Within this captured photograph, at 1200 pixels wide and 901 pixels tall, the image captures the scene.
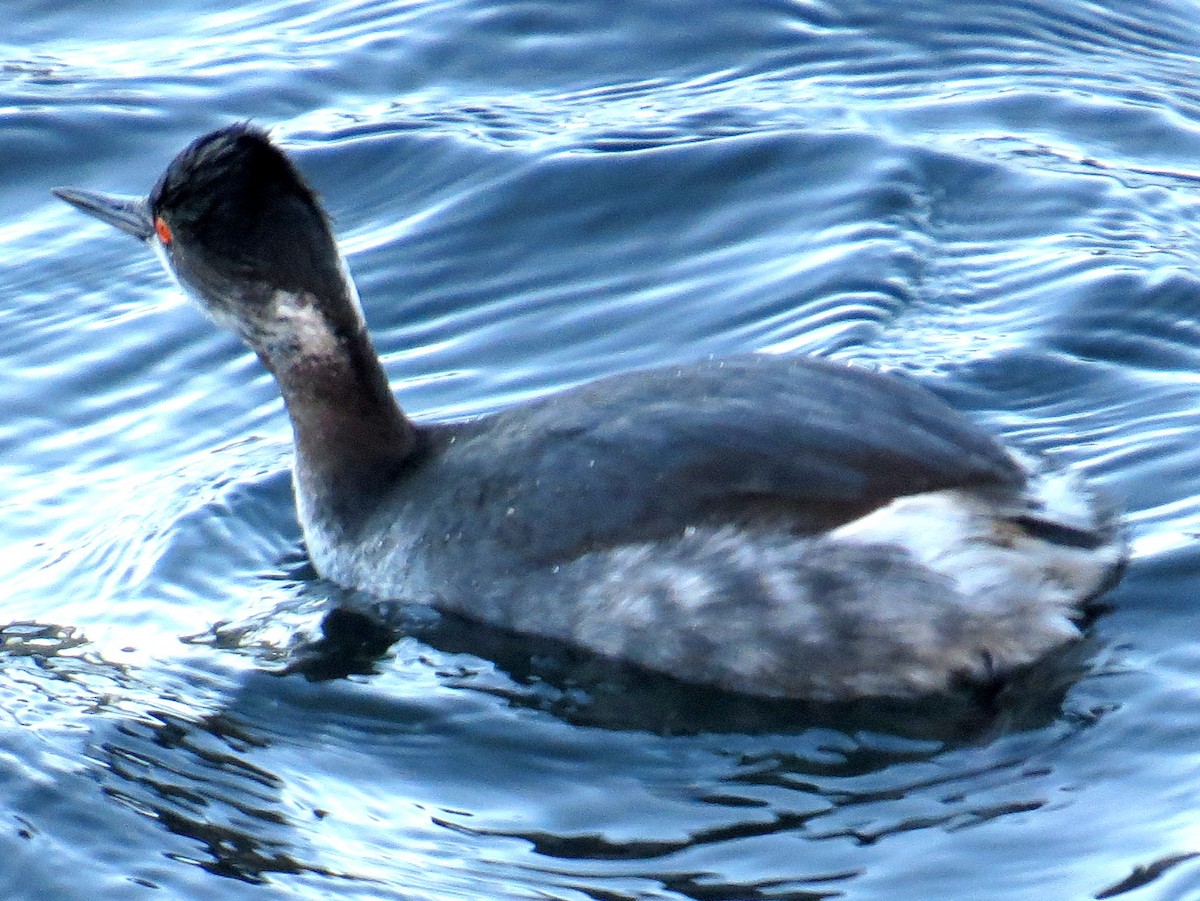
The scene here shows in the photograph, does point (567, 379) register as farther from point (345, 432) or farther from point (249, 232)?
point (249, 232)

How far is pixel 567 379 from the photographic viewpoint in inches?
311

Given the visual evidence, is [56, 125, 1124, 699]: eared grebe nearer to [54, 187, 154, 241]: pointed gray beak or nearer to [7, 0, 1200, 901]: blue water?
[7, 0, 1200, 901]: blue water

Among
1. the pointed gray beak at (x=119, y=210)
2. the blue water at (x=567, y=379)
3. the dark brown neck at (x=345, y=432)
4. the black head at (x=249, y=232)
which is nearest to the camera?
the blue water at (x=567, y=379)

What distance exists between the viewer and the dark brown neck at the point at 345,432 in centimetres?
673

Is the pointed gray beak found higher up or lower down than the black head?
higher up

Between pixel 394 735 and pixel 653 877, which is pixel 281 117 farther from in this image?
pixel 653 877

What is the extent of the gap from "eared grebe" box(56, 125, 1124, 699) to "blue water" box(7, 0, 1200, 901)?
0.15 m

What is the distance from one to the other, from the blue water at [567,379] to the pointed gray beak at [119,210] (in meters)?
0.88

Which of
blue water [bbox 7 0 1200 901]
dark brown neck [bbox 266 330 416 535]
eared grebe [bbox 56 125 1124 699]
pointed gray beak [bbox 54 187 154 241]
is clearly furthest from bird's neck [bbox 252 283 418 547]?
pointed gray beak [bbox 54 187 154 241]

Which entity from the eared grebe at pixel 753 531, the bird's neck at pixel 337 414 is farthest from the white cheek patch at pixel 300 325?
the eared grebe at pixel 753 531

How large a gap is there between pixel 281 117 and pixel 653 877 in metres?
6.29

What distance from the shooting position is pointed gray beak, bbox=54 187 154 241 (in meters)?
7.17

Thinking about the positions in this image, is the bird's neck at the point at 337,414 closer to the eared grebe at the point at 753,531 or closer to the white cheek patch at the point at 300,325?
the white cheek patch at the point at 300,325

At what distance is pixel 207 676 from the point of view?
19.9 ft
